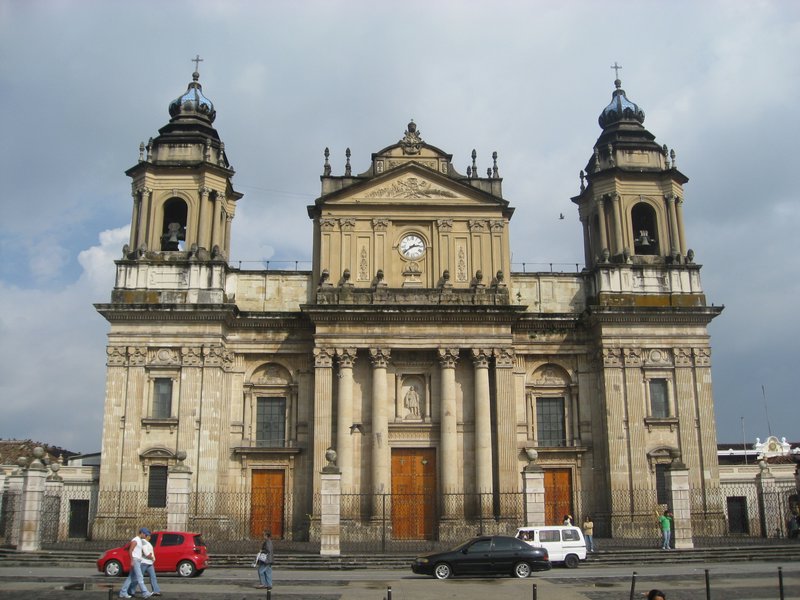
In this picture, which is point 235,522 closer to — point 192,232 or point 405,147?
point 192,232

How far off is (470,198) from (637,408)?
39.2ft

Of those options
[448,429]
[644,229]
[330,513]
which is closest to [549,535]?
[330,513]

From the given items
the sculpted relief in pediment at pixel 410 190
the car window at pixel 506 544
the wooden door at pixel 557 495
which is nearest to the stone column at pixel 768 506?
the wooden door at pixel 557 495

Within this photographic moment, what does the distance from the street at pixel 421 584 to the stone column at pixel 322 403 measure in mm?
8788

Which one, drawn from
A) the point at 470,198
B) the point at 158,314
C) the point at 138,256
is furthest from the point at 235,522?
the point at 470,198

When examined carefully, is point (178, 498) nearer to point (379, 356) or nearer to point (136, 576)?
point (379, 356)

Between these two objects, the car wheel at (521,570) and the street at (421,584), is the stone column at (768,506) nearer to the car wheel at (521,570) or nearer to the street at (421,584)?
the street at (421,584)

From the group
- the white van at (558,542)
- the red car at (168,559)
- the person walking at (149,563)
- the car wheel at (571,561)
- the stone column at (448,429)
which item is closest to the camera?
the person walking at (149,563)

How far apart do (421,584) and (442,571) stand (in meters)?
1.69

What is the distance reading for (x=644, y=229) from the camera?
40.4m

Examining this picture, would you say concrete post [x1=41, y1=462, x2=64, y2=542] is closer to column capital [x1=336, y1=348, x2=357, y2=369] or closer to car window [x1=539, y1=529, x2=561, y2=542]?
column capital [x1=336, y1=348, x2=357, y2=369]

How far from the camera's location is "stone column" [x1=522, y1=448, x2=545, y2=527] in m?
28.5

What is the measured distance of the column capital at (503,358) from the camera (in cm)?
3538

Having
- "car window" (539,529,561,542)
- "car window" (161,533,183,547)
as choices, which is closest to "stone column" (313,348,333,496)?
"car window" (161,533,183,547)
